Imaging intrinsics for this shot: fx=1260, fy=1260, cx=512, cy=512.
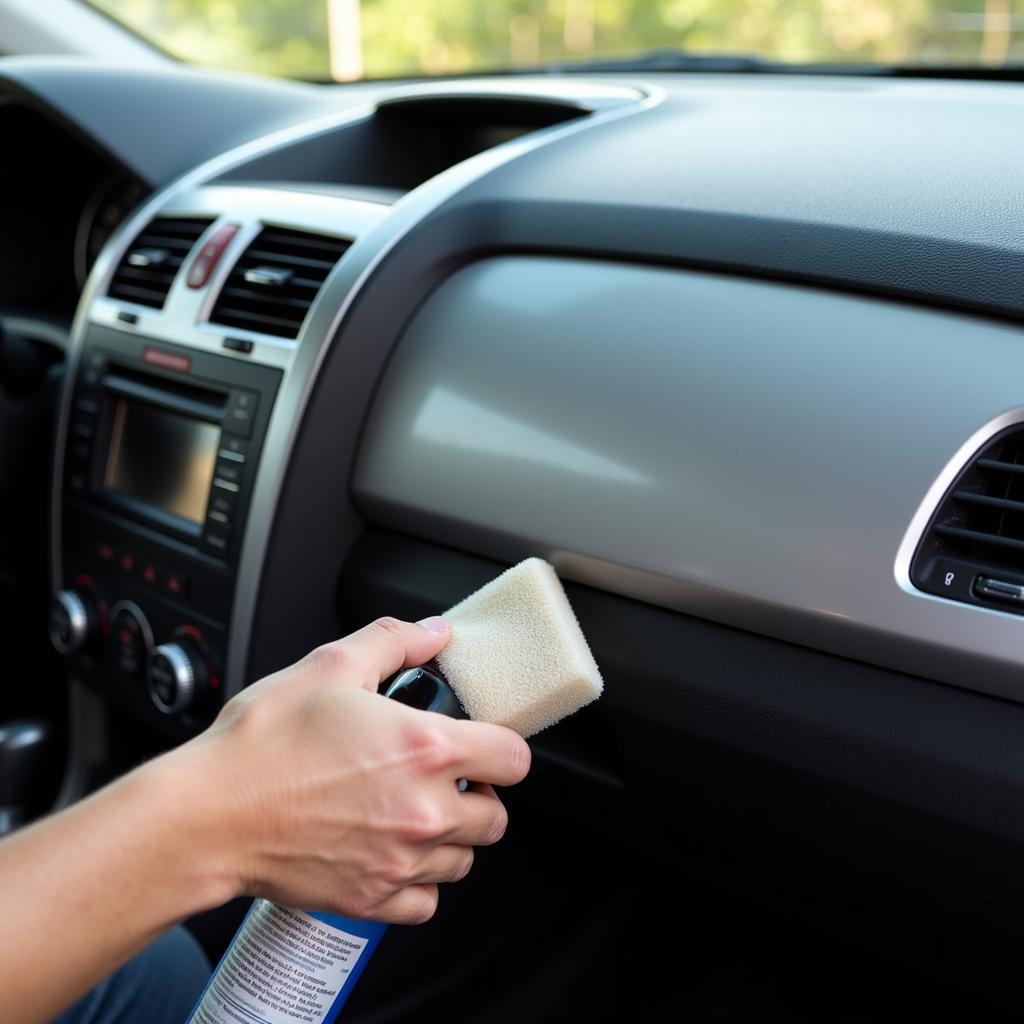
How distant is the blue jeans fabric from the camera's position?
3.37 feet

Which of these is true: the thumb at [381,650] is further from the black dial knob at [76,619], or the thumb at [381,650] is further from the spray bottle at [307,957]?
the black dial knob at [76,619]

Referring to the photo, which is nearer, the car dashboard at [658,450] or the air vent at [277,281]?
the car dashboard at [658,450]

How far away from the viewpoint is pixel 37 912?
618mm

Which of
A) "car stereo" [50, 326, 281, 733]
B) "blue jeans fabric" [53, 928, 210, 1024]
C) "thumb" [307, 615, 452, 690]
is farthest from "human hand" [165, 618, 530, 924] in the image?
"car stereo" [50, 326, 281, 733]

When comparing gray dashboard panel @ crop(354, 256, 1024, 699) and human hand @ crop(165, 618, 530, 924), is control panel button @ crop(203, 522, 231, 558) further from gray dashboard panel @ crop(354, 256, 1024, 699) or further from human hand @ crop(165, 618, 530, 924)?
human hand @ crop(165, 618, 530, 924)

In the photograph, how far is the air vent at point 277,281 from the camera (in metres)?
1.21

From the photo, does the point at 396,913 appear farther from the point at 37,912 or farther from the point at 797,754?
the point at 797,754

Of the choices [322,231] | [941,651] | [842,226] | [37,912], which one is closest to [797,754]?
[941,651]

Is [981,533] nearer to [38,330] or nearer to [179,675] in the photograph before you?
[179,675]

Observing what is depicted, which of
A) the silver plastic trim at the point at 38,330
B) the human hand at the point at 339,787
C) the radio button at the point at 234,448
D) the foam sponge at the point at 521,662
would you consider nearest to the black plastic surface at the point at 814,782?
the foam sponge at the point at 521,662

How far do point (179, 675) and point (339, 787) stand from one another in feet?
2.14

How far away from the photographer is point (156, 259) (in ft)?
4.59

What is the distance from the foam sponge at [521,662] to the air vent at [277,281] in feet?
1.55

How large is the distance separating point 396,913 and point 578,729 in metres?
0.37
